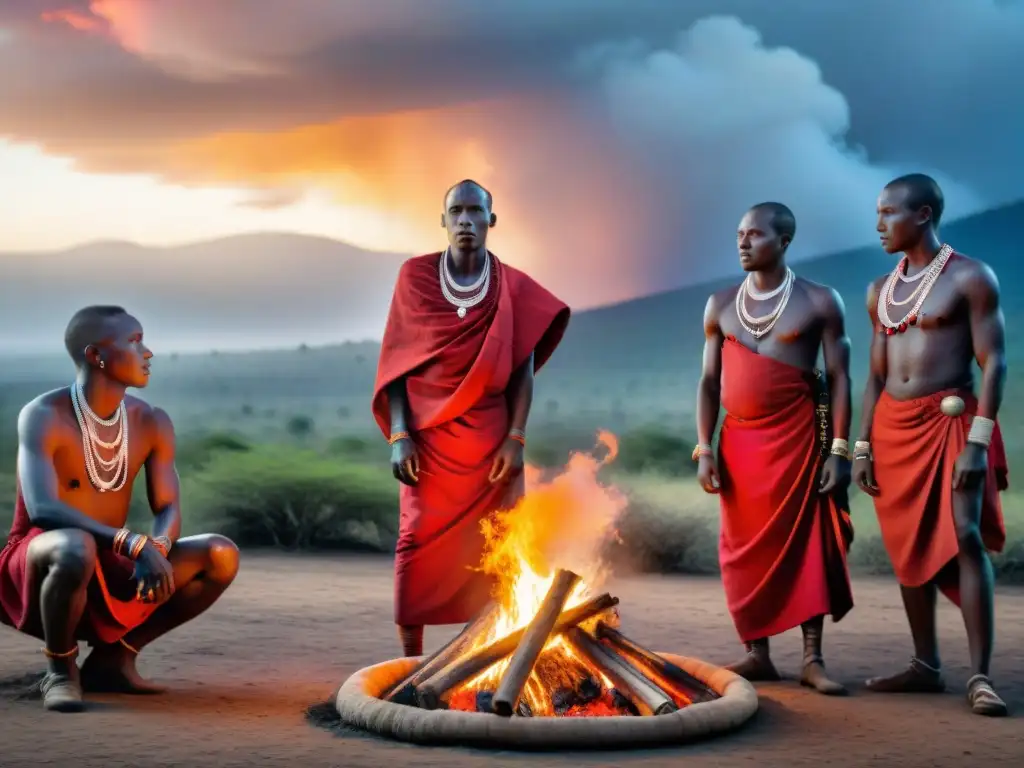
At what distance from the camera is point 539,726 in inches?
188

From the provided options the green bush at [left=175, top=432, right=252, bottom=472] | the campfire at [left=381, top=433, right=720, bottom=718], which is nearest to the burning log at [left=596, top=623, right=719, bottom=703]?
the campfire at [left=381, top=433, right=720, bottom=718]

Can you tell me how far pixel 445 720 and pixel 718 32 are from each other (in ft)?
34.1

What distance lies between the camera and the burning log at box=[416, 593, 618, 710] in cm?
511

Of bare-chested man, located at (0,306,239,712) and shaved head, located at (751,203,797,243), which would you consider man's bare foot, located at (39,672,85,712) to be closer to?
bare-chested man, located at (0,306,239,712)

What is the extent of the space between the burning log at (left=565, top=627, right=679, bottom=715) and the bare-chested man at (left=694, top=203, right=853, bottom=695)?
1100 millimetres

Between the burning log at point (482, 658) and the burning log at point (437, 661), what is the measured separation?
0.05 meters

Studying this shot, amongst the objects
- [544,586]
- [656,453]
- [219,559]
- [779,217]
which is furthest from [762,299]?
[656,453]

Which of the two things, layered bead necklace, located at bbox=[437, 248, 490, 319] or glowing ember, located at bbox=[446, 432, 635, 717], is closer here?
glowing ember, located at bbox=[446, 432, 635, 717]

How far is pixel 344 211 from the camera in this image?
47.4 feet

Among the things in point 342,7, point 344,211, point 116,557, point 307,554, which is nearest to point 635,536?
point 307,554

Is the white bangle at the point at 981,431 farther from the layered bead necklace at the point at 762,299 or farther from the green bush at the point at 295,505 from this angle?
the green bush at the point at 295,505

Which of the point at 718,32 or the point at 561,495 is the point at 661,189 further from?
the point at 561,495

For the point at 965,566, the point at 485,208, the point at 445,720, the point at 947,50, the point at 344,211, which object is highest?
the point at 947,50

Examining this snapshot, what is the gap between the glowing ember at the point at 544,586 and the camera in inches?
206
